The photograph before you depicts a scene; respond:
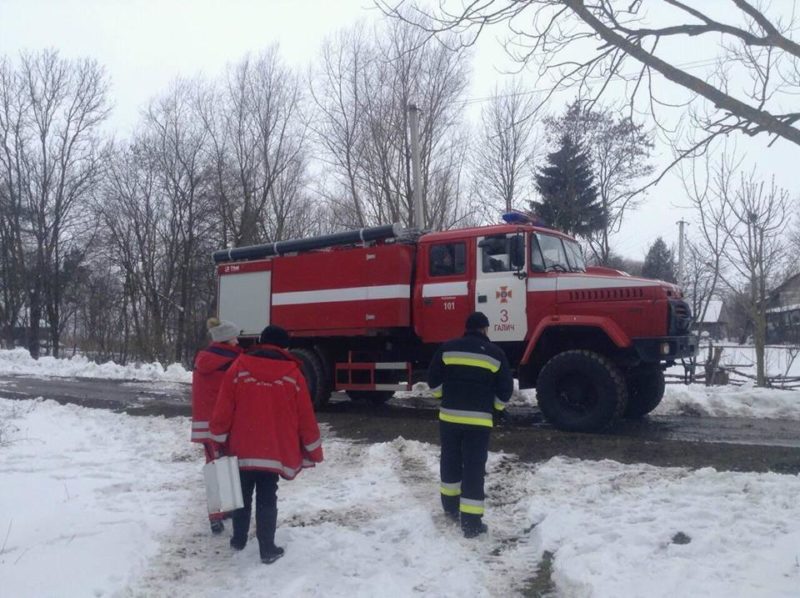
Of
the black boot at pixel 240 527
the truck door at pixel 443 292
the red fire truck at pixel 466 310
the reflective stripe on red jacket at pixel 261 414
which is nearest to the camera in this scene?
the reflective stripe on red jacket at pixel 261 414

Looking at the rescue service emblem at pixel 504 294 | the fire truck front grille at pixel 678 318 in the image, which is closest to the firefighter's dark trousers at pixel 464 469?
the fire truck front grille at pixel 678 318

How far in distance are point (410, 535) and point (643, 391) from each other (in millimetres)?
6714

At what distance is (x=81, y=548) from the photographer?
5.36m

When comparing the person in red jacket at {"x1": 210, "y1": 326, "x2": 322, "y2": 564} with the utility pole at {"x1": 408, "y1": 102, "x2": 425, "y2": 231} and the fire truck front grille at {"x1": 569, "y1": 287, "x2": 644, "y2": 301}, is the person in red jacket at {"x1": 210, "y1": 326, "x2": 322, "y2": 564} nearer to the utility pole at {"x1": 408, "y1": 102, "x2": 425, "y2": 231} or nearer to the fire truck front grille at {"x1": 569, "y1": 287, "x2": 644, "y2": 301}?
the fire truck front grille at {"x1": 569, "y1": 287, "x2": 644, "y2": 301}

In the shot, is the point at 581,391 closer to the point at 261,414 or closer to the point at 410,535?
the point at 410,535

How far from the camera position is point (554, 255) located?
11.4 meters

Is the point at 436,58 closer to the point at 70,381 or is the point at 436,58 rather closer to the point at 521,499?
the point at 70,381

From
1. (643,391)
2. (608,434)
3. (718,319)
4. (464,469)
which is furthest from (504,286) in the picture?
(718,319)

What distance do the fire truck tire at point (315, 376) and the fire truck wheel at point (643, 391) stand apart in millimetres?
5017

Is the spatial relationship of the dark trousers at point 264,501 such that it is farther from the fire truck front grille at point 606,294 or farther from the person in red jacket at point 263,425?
the fire truck front grille at point 606,294

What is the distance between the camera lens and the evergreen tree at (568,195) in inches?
971

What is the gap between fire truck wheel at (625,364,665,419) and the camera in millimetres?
11453

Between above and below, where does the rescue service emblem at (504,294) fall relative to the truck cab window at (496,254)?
below

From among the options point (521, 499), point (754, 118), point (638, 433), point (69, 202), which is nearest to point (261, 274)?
point (638, 433)
